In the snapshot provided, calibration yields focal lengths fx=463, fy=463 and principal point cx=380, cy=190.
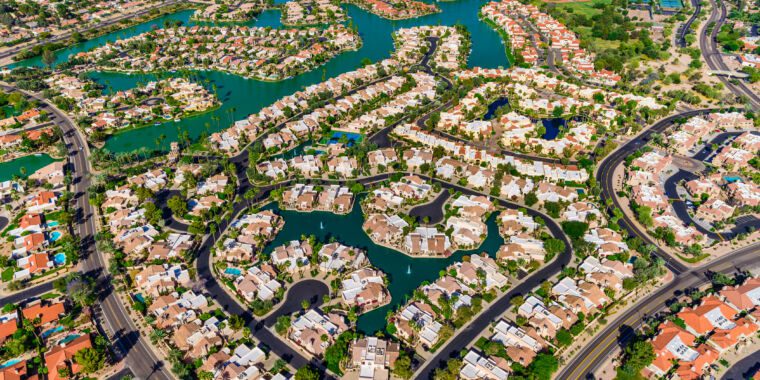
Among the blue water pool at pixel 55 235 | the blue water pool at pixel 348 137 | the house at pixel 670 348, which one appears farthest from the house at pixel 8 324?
the house at pixel 670 348

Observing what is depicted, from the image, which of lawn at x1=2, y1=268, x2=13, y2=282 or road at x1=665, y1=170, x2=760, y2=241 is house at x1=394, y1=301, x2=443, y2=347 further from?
lawn at x1=2, y1=268, x2=13, y2=282

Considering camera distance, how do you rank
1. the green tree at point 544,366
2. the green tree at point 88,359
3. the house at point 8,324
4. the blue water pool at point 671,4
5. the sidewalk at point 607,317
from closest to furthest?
the green tree at point 544,366, the green tree at point 88,359, the sidewalk at point 607,317, the house at point 8,324, the blue water pool at point 671,4

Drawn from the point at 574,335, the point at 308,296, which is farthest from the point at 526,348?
the point at 308,296

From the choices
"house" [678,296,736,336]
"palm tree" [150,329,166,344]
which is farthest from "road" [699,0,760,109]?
"palm tree" [150,329,166,344]

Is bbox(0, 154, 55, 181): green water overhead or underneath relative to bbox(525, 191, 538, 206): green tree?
underneath

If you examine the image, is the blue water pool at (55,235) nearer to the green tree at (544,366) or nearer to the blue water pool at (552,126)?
the green tree at (544,366)

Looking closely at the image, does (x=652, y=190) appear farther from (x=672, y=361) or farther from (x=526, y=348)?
(x=526, y=348)
